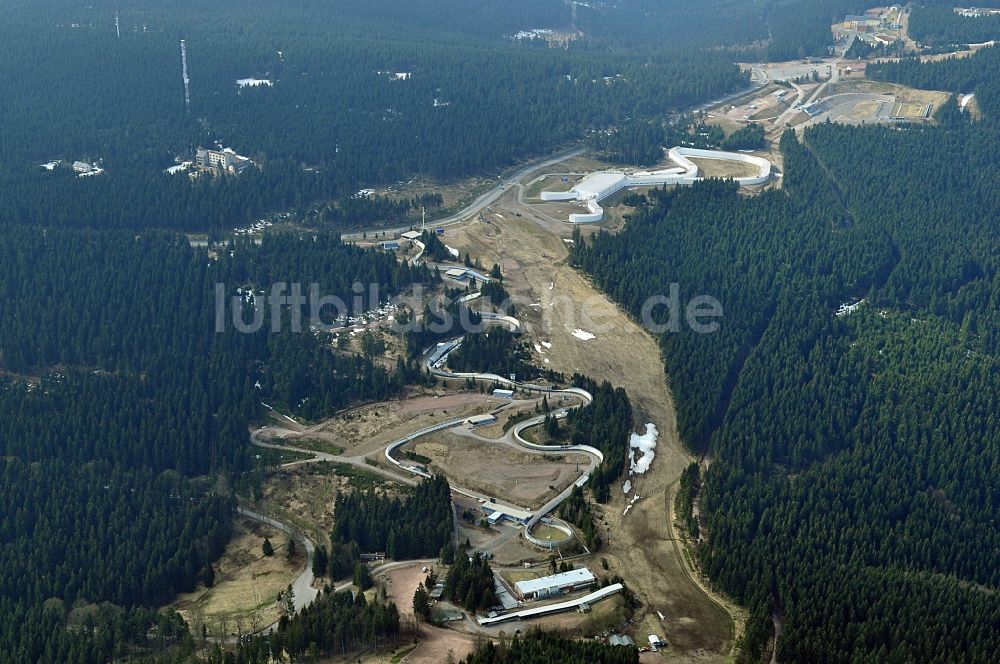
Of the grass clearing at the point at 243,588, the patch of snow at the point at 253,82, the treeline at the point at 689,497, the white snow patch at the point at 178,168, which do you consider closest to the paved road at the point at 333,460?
the grass clearing at the point at 243,588

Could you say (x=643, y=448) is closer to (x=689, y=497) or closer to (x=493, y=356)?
(x=689, y=497)

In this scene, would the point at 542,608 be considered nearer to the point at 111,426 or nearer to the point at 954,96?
the point at 111,426

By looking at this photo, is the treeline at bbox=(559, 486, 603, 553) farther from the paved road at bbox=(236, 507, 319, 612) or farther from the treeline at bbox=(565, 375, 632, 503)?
the paved road at bbox=(236, 507, 319, 612)

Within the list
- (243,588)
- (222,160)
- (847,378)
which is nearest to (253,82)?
(222,160)

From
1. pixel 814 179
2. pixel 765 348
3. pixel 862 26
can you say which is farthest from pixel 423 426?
pixel 862 26

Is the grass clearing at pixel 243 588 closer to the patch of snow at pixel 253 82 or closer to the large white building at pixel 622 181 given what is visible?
the large white building at pixel 622 181

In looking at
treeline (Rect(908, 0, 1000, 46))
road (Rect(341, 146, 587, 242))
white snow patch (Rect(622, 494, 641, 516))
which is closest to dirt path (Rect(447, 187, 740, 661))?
white snow patch (Rect(622, 494, 641, 516))
